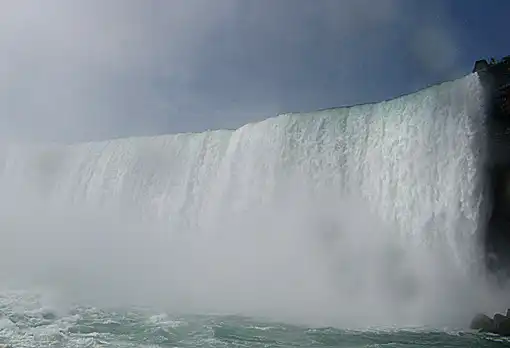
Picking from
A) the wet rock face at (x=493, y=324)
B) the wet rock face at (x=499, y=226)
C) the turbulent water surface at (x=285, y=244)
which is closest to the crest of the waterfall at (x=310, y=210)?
the turbulent water surface at (x=285, y=244)

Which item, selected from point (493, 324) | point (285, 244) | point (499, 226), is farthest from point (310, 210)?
point (493, 324)

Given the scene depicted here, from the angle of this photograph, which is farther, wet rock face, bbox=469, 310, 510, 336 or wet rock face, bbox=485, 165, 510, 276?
wet rock face, bbox=485, 165, 510, 276

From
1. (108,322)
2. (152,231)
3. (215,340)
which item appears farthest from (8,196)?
(215,340)

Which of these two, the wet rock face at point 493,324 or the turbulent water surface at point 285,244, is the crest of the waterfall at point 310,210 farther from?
the wet rock face at point 493,324

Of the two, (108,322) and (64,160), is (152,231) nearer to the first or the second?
(64,160)

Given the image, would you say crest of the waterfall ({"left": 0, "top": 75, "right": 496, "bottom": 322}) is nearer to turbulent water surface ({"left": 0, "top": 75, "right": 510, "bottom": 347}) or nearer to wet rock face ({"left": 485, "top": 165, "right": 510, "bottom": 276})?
turbulent water surface ({"left": 0, "top": 75, "right": 510, "bottom": 347})

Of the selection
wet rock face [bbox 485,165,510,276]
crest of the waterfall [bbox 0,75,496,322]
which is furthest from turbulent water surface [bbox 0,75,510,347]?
wet rock face [bbox 485,165,510,276]
